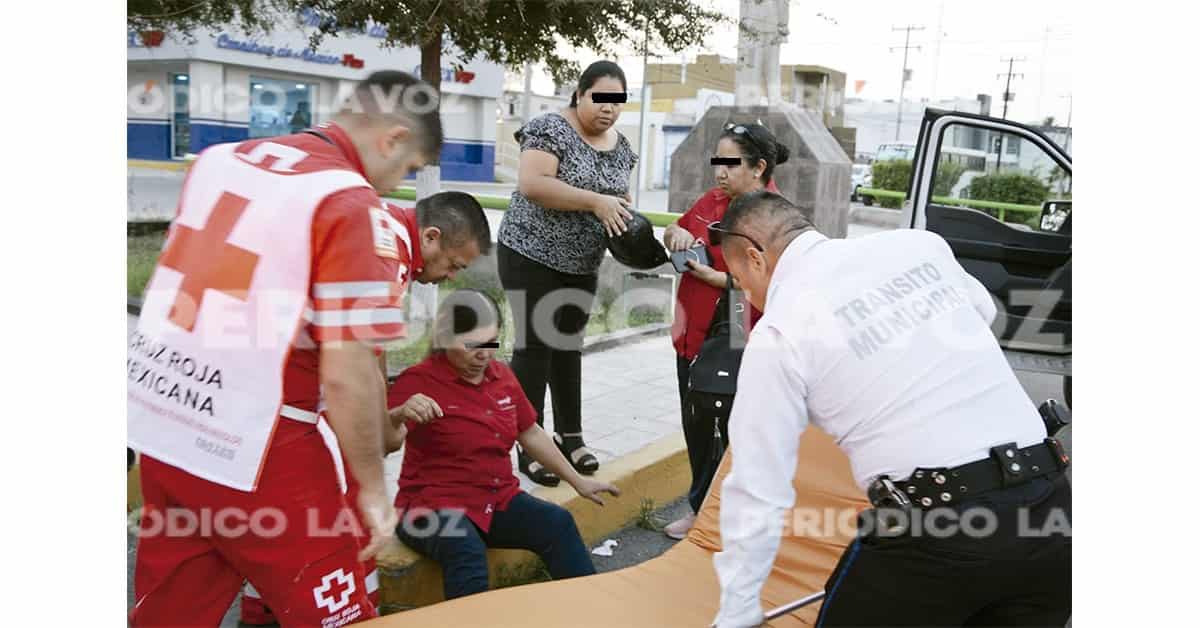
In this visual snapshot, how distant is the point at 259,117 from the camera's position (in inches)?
983

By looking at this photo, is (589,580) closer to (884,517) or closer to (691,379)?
(691,379)

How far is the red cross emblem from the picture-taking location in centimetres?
193

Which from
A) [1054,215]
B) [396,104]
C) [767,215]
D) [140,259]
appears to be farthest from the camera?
[140,259]

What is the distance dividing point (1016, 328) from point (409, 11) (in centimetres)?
390

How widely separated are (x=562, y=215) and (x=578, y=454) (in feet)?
3.45

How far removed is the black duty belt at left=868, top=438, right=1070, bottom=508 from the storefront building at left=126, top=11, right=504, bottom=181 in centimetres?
1959

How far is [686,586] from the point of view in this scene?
287cm

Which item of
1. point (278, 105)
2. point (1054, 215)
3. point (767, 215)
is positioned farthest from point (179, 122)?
point (767, 215)

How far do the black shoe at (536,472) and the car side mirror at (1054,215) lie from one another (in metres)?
3.98

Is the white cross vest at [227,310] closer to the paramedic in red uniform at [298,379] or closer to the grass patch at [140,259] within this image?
the paramedic in red uniform at [298,379]

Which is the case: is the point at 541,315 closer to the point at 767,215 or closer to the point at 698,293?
the point at 698,293

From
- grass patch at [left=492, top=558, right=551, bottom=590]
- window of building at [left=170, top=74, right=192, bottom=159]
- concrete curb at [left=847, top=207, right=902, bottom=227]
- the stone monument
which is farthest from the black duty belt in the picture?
window of building at [left=170, top=74, right=192, bottom=159]

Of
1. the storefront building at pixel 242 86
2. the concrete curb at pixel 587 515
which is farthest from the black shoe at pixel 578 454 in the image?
the storefront building at pixel 242 86

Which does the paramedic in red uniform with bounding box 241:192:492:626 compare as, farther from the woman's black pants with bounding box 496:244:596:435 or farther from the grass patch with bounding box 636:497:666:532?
the grass patch with bounding box 636:497:666:532
